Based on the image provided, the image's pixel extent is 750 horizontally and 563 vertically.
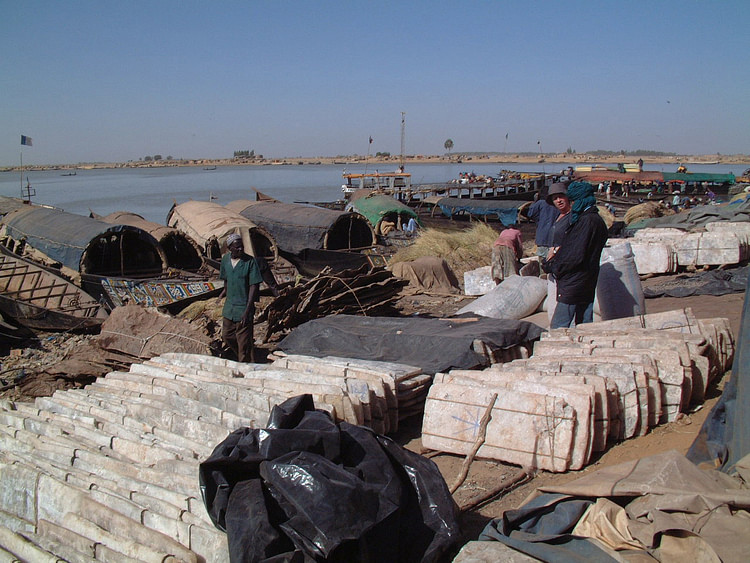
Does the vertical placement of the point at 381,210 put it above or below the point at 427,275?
above

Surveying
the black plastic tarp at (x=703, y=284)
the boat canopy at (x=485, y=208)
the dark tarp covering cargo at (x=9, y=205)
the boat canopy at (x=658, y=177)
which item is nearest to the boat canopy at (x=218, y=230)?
the dark tarp covering cargo at (x=9, y=205)

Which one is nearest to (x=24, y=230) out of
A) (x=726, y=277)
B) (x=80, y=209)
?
(x=726, y=277)

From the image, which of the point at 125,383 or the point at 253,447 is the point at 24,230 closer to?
the point at 125,383

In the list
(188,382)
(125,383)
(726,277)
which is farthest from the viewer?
(726,277)

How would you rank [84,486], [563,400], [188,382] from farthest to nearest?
[188,382] → [563,400] → [84,486]

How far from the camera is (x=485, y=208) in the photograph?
82.9 feet

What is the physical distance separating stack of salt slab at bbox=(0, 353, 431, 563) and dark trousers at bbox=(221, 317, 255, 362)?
41.1 inches

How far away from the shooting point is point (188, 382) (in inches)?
173

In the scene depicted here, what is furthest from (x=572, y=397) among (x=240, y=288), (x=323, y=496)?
(x=240, y=288)

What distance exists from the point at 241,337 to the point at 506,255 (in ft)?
14.1

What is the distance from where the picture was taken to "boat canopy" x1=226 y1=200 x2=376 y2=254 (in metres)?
14.9

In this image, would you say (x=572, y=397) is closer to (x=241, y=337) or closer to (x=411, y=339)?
(x=411, y=339)

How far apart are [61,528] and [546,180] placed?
127ft

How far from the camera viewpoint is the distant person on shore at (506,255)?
8531mm
